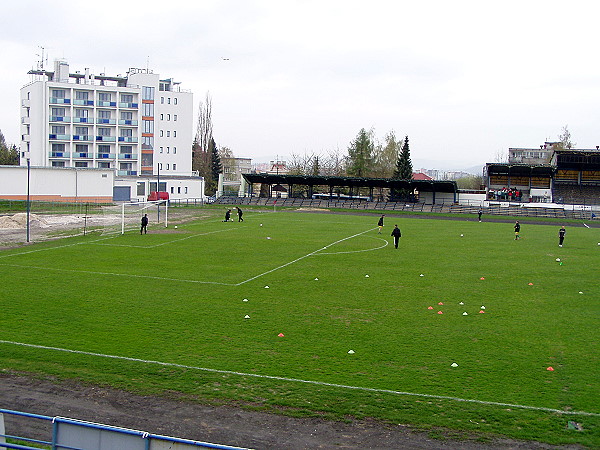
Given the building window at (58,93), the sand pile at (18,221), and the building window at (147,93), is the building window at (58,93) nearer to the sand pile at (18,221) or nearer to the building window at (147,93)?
the building window at (147,93)

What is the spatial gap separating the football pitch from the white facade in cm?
6362

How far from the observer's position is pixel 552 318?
20.9 meters

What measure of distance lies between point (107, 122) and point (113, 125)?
1057 millimetres

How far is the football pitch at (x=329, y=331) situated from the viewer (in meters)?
13.3

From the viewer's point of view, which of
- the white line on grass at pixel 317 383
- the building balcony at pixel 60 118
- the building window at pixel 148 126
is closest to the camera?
the white line on grass at pixel 317 383

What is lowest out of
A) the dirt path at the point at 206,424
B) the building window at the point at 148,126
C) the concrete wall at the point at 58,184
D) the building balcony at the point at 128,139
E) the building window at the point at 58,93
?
the dirt path at the point at 206,424

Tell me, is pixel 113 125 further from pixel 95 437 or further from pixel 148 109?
pixel 95 437

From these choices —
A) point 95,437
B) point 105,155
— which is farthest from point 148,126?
point 95,437

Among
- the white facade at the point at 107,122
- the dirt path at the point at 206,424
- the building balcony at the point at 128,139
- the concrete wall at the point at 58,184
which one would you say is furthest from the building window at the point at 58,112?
the dirt path at the point at 206,424

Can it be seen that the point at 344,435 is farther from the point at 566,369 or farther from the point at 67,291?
the point at 67,291

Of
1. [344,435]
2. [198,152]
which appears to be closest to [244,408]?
[344,435]

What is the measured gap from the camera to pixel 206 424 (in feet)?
39.2

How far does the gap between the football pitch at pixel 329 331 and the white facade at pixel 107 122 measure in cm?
6362

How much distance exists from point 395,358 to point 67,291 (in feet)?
47.6
